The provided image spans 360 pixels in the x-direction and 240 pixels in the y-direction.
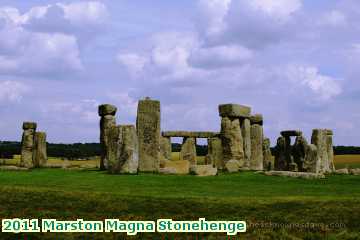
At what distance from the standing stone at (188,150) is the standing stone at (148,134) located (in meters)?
14.5

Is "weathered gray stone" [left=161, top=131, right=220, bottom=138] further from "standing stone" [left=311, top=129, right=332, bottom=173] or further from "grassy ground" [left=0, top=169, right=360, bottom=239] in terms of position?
"grassy ground" [left=0, top=169, right=360, bottom=239]

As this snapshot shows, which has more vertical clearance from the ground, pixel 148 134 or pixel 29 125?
pixel 29 125

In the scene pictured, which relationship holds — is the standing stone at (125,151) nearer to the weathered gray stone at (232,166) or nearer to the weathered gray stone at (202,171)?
the weathered gray stone at (202,171)

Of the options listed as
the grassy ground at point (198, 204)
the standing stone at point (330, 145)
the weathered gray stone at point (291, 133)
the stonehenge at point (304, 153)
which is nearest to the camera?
the grassy ground at point (198, 204)

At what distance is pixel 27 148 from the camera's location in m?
34.2

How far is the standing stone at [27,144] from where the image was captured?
33866 millimetres

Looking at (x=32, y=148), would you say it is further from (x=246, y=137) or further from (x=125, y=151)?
(x=246, y=137)

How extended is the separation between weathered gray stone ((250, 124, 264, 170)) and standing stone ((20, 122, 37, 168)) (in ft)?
44.6

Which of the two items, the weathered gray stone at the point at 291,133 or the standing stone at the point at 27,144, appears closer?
the weathered gray stone at the point at 291,133

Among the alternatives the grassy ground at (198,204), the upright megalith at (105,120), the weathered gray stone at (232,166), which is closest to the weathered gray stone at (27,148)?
the upright megalith at (105,120)

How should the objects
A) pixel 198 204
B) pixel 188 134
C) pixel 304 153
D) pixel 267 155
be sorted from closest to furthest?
pixel 198 204 < pixel 304 153 < pixel 267 155 < pixel 188 134

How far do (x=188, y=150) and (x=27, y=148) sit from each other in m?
12.4

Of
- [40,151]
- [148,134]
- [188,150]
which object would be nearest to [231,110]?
[148,134]

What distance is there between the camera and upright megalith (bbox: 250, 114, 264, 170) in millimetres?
33750
